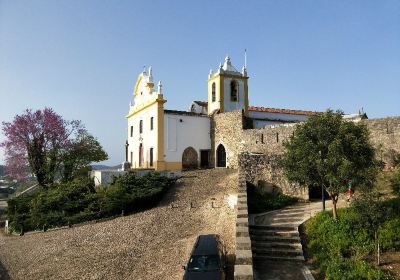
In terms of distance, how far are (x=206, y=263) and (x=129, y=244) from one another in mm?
4988

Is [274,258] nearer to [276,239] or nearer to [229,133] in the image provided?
[276,239]

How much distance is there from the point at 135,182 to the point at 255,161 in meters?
7.43

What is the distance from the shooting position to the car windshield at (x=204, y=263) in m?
8.64

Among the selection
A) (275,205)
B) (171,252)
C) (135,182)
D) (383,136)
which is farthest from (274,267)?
(135,182)

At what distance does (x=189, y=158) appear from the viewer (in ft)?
95.1

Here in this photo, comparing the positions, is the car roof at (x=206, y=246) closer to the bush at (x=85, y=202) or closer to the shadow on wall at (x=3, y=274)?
the shadow on wall at (x=3, y=274)

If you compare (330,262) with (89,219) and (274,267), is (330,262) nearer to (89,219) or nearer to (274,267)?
(274,267)

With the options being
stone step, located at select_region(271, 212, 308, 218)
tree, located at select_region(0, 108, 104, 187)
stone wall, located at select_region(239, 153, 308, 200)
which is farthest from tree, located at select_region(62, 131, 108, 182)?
stone step, located at select_region(271, 212, 308, 218)

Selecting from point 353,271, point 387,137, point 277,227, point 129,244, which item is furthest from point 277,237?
point 387,137

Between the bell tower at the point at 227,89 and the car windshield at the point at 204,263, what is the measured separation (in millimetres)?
21713

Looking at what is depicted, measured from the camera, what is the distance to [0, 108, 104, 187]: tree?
25594mm

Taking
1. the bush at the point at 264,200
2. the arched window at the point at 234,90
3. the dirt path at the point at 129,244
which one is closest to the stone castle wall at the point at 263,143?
the bush at the point at 264,200

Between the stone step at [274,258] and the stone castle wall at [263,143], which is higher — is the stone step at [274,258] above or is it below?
below

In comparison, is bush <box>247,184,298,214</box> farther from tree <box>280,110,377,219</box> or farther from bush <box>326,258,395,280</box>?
bush <box>326,258,395,280</box>
